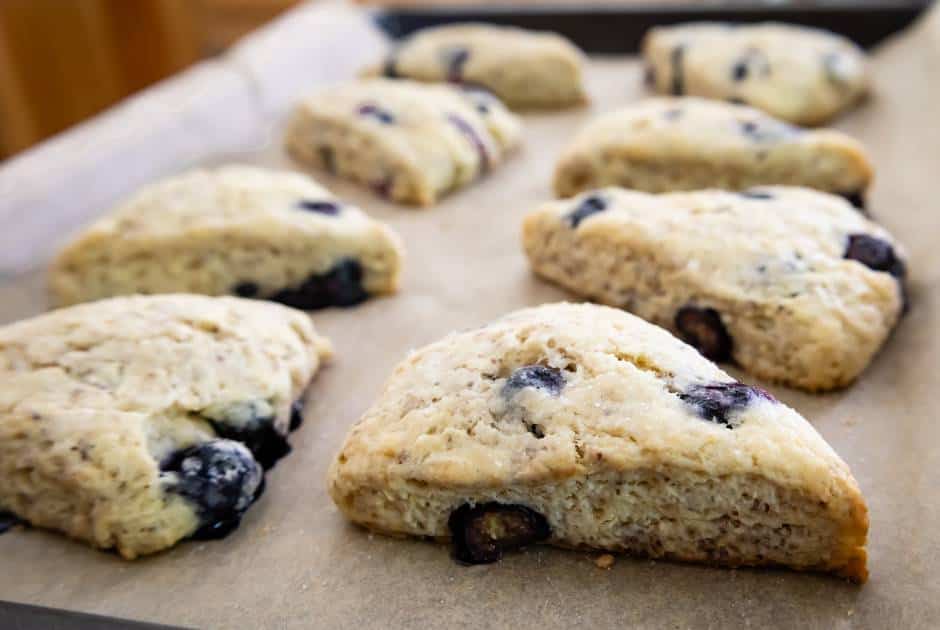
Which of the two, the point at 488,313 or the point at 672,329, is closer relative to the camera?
the point at 672,329

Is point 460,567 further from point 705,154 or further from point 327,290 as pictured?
point 705,154

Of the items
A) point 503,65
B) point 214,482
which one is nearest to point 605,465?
point 214,482

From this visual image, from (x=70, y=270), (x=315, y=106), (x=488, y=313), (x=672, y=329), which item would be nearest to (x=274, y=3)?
(x=315, y=106)

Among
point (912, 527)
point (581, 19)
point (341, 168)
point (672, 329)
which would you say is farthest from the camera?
point (581, 19)

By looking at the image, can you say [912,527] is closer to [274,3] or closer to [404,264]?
[404,264]

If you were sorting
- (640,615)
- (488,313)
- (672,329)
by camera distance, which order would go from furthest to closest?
1. (488,313)
2. (672,329)
3. (640,615)

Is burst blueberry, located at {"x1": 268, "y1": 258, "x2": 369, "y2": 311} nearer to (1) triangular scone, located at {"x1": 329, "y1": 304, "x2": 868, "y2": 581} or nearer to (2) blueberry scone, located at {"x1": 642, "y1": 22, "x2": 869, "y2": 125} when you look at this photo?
(1) triangular scone, located at {"x1": 329, "y1": 304, "x2": 868, "y2": 581}

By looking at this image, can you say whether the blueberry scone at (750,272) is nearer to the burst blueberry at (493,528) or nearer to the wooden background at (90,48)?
the burst blueberry at (493,528)
